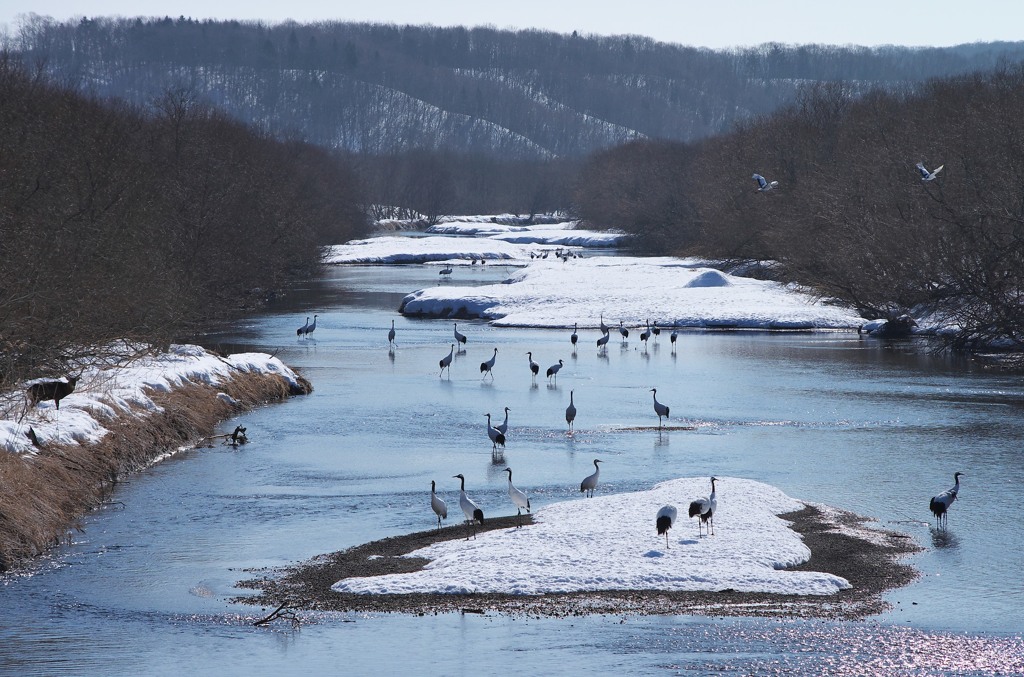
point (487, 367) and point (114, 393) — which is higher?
point (114, 393)

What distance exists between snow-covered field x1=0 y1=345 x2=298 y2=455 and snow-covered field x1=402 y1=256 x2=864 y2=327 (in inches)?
890

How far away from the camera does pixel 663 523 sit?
53.1 feet

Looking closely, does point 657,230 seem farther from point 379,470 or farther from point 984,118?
point 379,470

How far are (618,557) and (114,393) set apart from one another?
44.5 ft

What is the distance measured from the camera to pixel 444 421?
1148 inches

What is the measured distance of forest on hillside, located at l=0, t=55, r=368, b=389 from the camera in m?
22.0

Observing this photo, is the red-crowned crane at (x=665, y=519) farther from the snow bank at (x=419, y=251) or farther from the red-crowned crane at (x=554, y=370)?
the snow bank at (x=419, y=251)

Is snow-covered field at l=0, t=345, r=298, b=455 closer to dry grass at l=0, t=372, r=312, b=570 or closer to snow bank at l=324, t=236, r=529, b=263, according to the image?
dry grass at l=0, t=372, r=312, b=570

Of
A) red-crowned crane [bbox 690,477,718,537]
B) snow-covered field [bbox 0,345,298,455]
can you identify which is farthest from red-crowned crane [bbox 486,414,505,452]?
red-crowned crane [bbox 690,477,718,537]

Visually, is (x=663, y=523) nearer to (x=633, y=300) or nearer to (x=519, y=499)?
(x=519, y=499)

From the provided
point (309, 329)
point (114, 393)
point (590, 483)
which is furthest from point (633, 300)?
point (590, 483)

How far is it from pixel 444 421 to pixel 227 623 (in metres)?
15.6

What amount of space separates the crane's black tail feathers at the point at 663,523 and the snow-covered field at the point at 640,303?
3729 centimetres

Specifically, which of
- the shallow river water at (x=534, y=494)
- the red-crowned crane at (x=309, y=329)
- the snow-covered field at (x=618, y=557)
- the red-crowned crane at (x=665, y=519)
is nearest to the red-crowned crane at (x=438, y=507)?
the shallow river water at (x=534, y=494)
